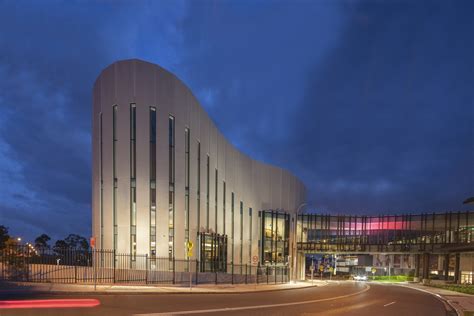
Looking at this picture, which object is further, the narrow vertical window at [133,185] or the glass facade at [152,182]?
the glass facade at [152,182]

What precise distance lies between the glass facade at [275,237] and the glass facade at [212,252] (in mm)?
15298

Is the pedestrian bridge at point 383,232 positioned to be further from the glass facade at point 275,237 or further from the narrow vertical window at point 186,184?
the narrow vertical window at point 186,184

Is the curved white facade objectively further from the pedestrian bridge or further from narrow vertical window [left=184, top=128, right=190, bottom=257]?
the pedestrian bridge

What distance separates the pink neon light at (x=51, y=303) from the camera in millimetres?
15387

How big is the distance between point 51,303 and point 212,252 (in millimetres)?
25759

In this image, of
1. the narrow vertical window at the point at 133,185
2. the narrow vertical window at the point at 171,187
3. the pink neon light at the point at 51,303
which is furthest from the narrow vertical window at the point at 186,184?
the pink neon light at the point at 51,303

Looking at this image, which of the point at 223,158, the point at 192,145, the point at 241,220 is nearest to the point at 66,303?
the point at 192,145

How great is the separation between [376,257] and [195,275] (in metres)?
→ 107

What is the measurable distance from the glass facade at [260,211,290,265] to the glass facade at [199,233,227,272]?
15.3m

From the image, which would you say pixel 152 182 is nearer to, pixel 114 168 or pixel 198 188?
pixel 114 168

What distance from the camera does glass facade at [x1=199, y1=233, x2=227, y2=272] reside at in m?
39.2

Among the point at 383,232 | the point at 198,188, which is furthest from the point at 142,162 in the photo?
the point at 383,232

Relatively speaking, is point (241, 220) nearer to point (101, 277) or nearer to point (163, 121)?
point (163, 121)

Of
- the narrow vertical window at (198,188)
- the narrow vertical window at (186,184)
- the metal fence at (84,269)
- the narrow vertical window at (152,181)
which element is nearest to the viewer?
the metal fence at (84,269)
